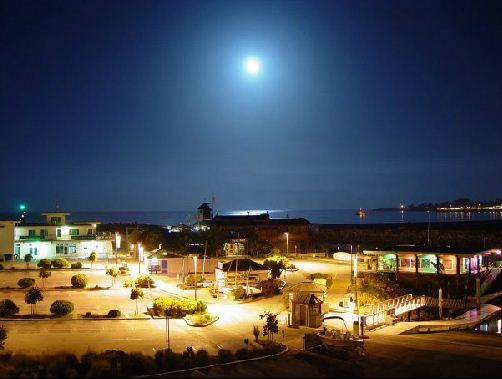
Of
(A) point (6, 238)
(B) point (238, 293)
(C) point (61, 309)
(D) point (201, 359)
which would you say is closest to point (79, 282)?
(C) point (61, 309)

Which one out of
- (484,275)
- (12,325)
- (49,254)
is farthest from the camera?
(49,254)

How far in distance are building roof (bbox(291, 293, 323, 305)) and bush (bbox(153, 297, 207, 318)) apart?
4.94 m

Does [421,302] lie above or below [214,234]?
below

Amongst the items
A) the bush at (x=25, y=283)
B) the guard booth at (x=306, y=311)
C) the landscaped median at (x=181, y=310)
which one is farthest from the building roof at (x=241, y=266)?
the bush at (x=25, y=283)

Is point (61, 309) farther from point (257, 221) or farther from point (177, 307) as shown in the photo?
point (257, 221)

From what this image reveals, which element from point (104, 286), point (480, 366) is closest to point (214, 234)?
point (104, 286)

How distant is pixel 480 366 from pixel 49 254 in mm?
45899

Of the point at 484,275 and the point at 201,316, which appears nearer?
the point at 201,316

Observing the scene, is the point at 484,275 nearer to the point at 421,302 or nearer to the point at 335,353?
the point at 421,302

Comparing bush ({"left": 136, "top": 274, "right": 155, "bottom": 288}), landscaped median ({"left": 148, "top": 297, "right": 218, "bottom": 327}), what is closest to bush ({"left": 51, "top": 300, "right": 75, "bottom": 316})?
landscaped median ({"left": 148, "top": 297, "right": 218, "bottom": 327})

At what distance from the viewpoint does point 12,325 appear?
77.5 feet

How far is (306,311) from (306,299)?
52cm

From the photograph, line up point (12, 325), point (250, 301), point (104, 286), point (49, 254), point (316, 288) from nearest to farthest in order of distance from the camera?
point (12, 325) < point (316, 288) < point (250, 301) < point (104, 286) < point (49, 254)

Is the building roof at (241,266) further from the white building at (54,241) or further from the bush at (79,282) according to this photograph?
the white building at (54,241)
